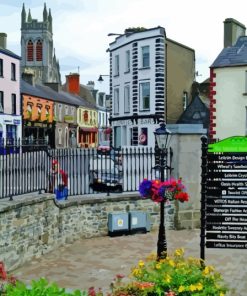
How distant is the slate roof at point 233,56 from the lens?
31047mm

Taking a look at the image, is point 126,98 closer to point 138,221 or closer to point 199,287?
point 138,221

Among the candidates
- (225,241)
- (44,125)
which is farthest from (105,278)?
(44,125)

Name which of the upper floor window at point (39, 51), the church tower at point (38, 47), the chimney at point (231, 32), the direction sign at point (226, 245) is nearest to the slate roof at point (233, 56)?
the chimney at point (231, 32)

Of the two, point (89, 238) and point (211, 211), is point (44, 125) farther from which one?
point (211, 211)

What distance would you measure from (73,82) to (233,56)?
4573cm

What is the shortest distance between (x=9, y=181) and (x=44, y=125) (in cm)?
4354

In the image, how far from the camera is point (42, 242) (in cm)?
1285

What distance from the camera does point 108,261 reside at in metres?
12.1

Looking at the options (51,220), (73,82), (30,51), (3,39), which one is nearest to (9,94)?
(3,39)

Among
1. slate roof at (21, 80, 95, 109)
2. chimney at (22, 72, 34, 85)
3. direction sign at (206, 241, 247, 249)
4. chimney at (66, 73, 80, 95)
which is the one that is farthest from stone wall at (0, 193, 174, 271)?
chimney at (66, 73, 80, 95)

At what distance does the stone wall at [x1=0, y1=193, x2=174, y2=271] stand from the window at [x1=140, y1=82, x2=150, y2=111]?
2177 cm

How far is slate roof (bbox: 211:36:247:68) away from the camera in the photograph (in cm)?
3105

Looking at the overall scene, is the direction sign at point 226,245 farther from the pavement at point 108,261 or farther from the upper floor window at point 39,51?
the upper floor window at point 39,51

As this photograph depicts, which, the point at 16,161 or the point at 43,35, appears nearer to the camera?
the point at 16,161
